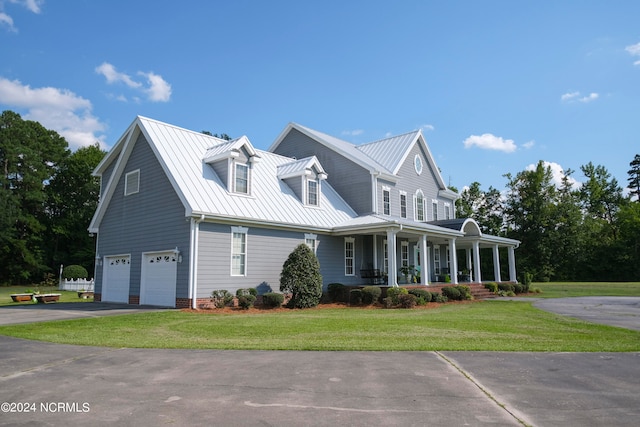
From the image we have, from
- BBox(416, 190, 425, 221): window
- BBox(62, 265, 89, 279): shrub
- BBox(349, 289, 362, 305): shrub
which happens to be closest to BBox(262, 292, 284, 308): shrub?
BBox(349, 289, 362, 305): shrub

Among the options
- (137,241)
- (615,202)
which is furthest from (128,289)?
(615,202)

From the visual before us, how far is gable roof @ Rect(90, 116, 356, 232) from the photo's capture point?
17.8 m

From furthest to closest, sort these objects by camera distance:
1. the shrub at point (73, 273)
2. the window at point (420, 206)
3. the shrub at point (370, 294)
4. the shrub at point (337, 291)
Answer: the shrub at point (73, 273)
the window at point (420, 206)
the shrub at point (337, 291)
the shrub at point (370, 294)

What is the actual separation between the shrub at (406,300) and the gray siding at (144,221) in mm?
8627

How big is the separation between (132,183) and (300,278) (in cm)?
895

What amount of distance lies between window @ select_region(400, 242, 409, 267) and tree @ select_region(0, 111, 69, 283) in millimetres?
37183

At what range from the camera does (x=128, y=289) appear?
19.9 metres

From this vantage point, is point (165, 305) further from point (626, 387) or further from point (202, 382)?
point (626, 387)

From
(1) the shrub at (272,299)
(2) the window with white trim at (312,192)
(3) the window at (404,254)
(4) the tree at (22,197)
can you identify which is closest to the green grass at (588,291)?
(3) the window at (404,254)

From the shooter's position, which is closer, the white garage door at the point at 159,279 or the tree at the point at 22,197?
the white garage door at the point at 159,279

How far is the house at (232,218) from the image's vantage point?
57.6 feet

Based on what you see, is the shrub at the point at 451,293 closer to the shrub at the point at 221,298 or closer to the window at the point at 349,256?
the window at the point at 349,256

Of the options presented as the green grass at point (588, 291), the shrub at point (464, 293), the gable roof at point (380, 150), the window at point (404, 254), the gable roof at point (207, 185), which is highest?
the gable roof at point (380, 150)

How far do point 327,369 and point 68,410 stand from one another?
11.6 feet
